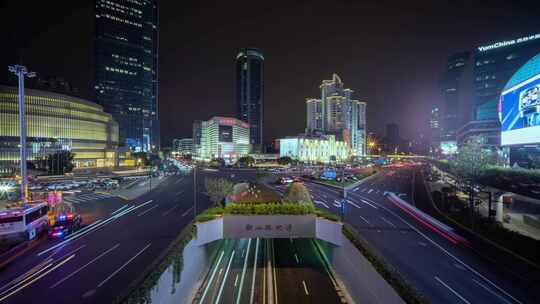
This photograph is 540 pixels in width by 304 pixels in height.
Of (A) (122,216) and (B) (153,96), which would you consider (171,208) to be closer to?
(A) (122,216)

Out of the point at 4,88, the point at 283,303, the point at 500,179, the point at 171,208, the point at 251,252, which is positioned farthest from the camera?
the point at 4,88

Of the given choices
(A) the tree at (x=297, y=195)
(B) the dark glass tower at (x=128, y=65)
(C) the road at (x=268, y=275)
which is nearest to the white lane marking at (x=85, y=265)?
(C) the road at (x=268, y=275)

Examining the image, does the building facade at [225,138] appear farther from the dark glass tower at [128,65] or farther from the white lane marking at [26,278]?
the white lane marking at [26,278]

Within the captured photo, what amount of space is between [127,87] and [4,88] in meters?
86.5

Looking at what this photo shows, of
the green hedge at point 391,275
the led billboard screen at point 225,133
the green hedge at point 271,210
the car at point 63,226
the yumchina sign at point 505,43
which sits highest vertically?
the yumchina sign at point 505,43

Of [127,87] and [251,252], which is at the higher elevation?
[127,87]

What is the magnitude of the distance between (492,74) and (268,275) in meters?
134

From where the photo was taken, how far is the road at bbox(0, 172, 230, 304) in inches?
571

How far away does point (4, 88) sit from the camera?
74938 millimetres

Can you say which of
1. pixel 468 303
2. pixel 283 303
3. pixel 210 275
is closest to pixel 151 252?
pixel 210 275


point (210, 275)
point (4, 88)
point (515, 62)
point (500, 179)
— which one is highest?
point (515, 62)

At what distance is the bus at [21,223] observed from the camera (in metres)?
20.6

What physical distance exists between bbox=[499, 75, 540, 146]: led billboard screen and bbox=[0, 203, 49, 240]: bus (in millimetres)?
54877

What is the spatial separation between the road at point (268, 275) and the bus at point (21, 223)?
688 inches
